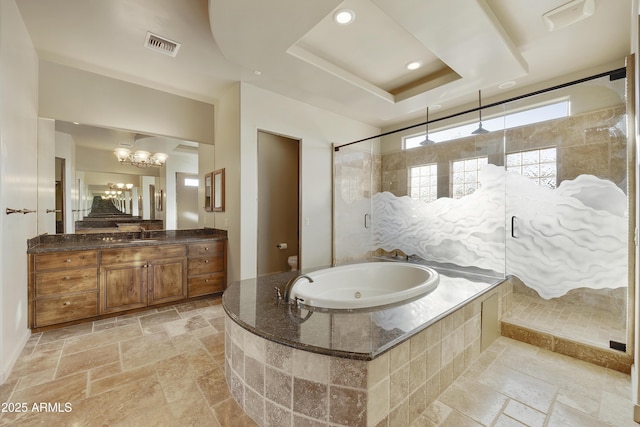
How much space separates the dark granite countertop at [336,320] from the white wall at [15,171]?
59.8 inches

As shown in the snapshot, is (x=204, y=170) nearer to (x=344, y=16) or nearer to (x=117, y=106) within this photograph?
(x=117, y=106)

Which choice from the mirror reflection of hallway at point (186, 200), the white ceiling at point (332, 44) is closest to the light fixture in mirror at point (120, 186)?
the mirror reflection of hallway at point (186, 200)

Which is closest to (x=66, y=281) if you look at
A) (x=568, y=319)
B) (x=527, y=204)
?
(x=527, y=204)

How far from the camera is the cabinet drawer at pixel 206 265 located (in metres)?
3.19

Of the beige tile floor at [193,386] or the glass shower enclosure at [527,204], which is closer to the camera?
the beige tile floor at [193,386]

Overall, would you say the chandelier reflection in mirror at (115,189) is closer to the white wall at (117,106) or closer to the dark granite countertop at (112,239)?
the dark granite countertop at (112,239)

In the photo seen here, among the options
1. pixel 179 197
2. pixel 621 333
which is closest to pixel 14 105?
pixel 179 197

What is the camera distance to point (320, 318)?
5.03ft

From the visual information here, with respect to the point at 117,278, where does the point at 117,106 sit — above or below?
above

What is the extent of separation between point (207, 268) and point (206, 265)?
0.14 ft

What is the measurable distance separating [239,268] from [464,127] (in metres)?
3.43

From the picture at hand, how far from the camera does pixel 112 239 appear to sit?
10.1 feet

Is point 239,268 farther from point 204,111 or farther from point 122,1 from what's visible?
point 122,1

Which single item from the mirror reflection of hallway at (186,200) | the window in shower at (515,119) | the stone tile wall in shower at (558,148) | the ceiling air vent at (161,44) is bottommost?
the mirror reflection of hallway at (186,200)
